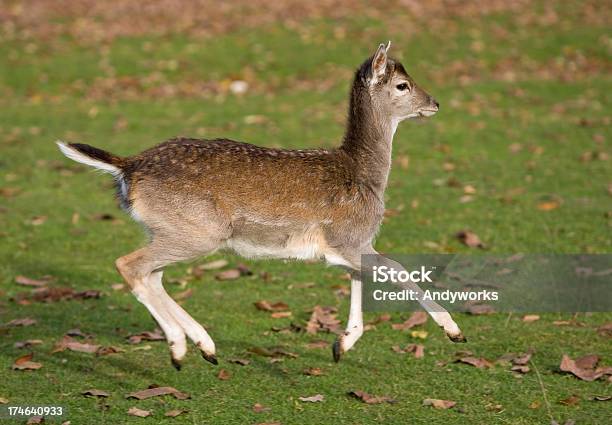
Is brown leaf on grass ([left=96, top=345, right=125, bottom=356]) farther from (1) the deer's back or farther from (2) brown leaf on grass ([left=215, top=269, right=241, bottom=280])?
(2) brown leaf on grass ([left=215, top=269, right=241, bottom=280])

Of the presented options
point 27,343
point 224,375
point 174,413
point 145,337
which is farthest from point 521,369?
point 27,343

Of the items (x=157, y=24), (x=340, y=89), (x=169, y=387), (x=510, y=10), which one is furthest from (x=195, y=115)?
(x=169, y=387)

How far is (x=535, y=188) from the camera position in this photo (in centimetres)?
1320

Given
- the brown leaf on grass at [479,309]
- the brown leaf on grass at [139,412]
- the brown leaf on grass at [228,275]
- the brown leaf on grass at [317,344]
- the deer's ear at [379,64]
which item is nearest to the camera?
the brown leaf on grass at [139,412]

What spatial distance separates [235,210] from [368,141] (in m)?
1.31

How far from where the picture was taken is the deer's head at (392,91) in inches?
305

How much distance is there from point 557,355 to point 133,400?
3127 mm

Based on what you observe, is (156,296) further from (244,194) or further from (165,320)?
(244,194)

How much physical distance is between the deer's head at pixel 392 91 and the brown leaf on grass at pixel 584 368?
213cm

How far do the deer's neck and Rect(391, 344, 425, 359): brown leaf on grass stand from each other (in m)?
1.24

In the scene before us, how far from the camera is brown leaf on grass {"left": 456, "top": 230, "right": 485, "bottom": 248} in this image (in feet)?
35.3

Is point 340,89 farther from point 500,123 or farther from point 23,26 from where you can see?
point 23,26

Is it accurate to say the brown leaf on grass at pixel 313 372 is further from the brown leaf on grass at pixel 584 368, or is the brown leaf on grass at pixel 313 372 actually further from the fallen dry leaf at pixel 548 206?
the fallen dry leaf at pixel 548 206

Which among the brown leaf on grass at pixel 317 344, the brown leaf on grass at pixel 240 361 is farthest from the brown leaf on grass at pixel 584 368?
the brown leaf on grass at pixel 240 361
